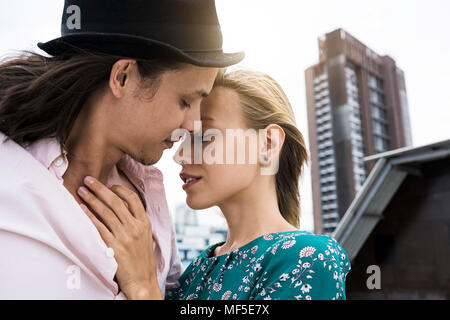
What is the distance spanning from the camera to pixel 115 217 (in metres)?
0.92

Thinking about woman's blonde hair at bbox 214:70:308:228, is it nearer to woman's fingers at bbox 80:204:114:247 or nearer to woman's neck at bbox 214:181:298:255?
woman's neck at bbox 214:181:298:255

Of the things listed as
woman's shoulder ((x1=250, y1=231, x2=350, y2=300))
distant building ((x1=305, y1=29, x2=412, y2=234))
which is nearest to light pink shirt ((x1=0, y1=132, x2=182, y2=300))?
woman's shoulder ((x1=250, y1=231, x2=350, y2=300))

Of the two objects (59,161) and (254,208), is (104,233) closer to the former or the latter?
(59,161)

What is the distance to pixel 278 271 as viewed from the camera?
35.7 inches

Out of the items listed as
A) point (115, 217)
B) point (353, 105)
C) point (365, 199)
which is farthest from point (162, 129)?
point (353, 105)

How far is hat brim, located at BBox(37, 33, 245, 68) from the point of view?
0.87 m

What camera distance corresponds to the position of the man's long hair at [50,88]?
882 mm

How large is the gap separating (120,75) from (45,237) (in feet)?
1.34

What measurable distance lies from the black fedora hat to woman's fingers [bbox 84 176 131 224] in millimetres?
310

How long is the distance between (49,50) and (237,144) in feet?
1.75

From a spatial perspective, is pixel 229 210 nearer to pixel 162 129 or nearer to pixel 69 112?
pixel 162 129

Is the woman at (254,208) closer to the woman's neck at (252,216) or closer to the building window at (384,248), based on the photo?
the woman's neck at (252,216)

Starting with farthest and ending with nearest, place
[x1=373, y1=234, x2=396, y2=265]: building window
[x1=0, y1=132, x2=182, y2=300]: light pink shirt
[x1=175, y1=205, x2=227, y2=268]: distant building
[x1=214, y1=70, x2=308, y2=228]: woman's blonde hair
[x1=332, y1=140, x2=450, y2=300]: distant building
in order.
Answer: [x1=373, y1=234, x2=396, y2=265]: building window < [x1=332, y1=140, x2=450, y2=300]: distant building < [x1=175, y1=205, x2=227, y2=268]: distant building < [x1=214, y1=70, x2=308, y2=228]: woman's blonde hair < [x1=0, y1=132, x2=182, y2=300]: light pink shirt

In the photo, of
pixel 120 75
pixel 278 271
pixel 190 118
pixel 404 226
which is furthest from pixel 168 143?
pixel 404 226
